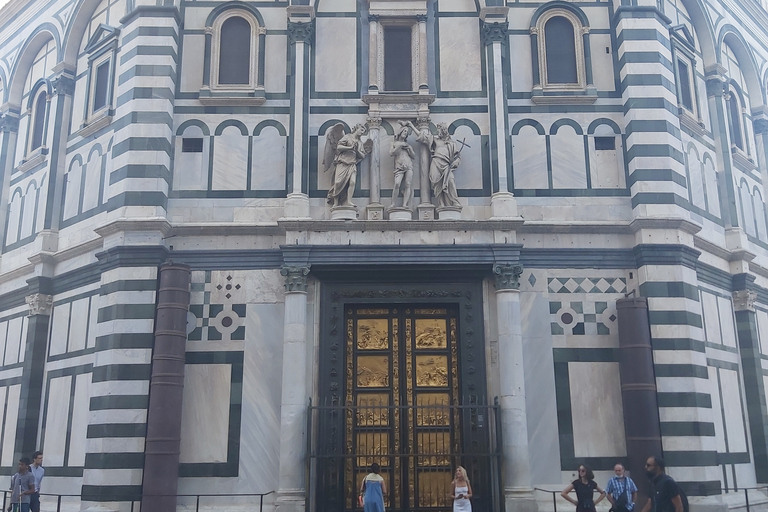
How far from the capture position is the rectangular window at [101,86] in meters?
19.0

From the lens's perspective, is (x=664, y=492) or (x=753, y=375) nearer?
(x=664, y=492)

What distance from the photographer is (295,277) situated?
16250 mm

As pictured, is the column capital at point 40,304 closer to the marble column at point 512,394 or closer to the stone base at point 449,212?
the stone base at point 449,212

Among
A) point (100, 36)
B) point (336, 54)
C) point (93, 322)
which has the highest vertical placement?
point (100, 36)

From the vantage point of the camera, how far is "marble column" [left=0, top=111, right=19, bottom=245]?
71.3 feet

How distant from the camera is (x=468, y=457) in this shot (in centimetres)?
1564

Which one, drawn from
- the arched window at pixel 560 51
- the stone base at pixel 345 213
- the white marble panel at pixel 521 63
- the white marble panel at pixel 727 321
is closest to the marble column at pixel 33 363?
the stone base at pixel 345 213

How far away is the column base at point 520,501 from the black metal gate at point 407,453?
0.66 ft

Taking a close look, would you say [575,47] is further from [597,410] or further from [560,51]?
[597,410]

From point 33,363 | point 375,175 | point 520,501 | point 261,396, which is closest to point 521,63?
point 375,175

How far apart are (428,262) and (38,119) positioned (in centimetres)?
1184

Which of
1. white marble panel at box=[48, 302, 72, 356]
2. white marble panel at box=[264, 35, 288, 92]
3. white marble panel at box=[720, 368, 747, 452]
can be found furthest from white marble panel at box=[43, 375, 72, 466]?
white marble panel at box=[720, 368, 747, 452]

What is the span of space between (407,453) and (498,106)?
7.44 metres

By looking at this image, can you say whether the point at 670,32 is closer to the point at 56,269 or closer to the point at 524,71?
the point at 524,71
